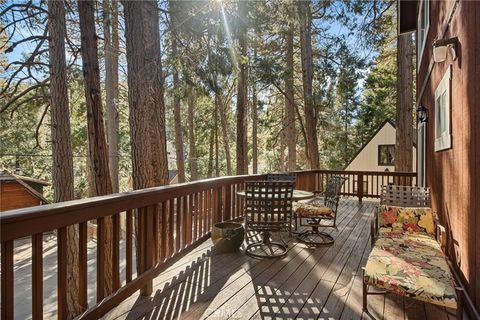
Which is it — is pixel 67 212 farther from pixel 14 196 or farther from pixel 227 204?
pixel 14 196

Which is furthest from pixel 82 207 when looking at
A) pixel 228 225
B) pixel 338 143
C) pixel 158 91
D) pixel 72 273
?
pixel 338 143

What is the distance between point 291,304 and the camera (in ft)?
8.88

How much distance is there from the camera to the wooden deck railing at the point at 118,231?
1597 mm

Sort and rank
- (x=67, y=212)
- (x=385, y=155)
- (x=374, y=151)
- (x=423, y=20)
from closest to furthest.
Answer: (x=67, y=212) < (x=423, y=20) < (x=385, y=155) < (x=374, y=151)

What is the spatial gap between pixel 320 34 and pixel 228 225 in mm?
10327

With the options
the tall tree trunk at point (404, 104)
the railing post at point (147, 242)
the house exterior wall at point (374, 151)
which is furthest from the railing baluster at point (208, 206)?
the house exterior wall at point (374, 151)

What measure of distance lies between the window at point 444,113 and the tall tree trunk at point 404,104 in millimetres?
4893

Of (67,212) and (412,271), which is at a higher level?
(67,212)

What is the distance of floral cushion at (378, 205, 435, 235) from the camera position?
371cm

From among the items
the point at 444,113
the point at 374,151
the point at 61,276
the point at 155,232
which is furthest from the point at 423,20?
the point at 374,151

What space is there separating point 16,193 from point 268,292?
1405cm

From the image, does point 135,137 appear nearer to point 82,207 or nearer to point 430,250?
point 82,207

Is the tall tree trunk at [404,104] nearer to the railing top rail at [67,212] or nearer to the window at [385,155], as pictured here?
the railing top rail at [67,212]

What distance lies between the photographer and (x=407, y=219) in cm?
380
